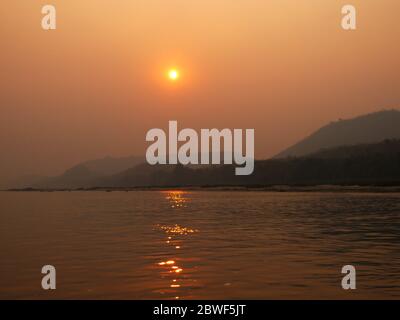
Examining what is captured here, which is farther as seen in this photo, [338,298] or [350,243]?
[350,243]

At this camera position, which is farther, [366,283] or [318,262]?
[318,262]

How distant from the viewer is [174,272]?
28625mm

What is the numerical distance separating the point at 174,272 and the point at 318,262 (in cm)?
875
